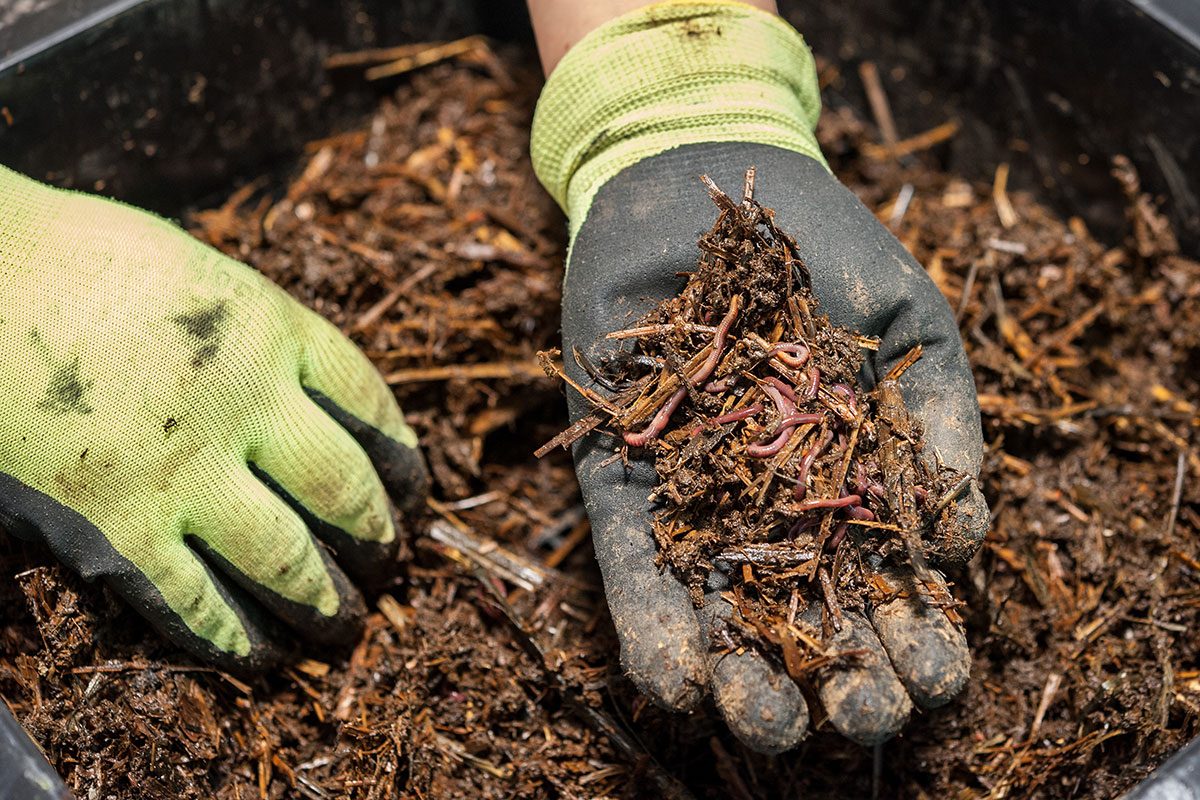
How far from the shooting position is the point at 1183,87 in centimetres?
260

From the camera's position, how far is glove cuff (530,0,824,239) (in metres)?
2.45

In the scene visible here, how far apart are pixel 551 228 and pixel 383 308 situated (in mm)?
569

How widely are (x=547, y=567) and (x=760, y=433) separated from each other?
884 mm

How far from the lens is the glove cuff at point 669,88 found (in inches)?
96.4

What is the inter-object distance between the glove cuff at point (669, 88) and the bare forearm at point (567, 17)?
0.09 meters

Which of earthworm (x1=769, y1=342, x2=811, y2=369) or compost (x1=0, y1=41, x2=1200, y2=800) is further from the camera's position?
compost (x1=0, y1=41, x2=1200, y2=800)

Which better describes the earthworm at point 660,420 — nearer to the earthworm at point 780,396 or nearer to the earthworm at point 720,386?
the earthworm at point 720,386

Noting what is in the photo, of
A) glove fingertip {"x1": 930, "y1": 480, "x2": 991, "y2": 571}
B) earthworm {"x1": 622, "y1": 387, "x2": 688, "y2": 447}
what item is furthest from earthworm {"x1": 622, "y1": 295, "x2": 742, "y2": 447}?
glove fingertip {"x1": 930, "y1": 480, "x2": 991, "y2": 571}

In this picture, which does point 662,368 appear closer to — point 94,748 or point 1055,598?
point 1055,598

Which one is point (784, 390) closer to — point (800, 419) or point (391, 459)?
point (800, 419)

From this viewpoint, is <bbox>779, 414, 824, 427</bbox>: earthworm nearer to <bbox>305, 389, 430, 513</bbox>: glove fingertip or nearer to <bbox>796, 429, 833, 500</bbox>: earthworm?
<bbox>796, 429, 833, 500</bbox>: earthworm

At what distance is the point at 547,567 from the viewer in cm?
267

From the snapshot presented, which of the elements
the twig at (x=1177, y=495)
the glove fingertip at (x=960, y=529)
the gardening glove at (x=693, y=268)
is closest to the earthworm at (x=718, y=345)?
the gardening glove at (x=693, y=268)

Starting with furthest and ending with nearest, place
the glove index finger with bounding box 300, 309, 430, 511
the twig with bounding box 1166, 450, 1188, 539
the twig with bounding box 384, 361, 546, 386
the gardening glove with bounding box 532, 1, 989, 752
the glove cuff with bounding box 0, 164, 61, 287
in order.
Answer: the twig with bounding box 384, 361, 546, 386 < the twig with bounding box 1166, 450, 1188, 539 < the glove index finger with bounding box 300, 309, 430, 511 < the glove cuff with bounding box 0, 164, 61, 287 < the gardening glove with bounding box 532, 1, 989, 752
